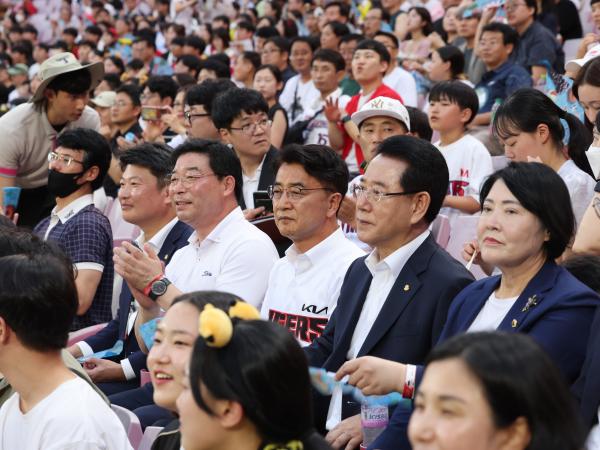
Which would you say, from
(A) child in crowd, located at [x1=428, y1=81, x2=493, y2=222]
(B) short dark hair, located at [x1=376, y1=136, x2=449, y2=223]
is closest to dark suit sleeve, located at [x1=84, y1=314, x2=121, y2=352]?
(B) short dark hair, located at [x1=376, y1=136, x2=449, y2=223]

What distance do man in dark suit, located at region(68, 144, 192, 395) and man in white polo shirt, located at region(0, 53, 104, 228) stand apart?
139 centimetres

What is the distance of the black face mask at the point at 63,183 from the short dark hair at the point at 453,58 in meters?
3.75

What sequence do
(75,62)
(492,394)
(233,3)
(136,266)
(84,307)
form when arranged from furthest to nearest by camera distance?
(233,3) → (75,62) → (84,307) → (136,266) → (492,394)

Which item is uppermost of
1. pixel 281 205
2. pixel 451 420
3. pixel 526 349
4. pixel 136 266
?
pixel 526 349

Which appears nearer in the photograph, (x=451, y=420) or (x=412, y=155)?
(x=451, y=420)

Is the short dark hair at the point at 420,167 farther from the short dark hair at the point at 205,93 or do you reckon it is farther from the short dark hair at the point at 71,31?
the short dark hair at the point at 71,31

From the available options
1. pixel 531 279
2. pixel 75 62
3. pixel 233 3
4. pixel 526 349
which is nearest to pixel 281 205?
pixel 531 279

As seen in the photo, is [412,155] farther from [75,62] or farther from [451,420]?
[75,62]

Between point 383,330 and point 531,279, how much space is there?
1.86 ft

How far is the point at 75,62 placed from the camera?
20.5 feet

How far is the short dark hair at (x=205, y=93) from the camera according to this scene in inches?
257

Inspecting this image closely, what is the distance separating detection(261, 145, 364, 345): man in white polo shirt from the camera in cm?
385

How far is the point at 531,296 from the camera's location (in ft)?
9.55

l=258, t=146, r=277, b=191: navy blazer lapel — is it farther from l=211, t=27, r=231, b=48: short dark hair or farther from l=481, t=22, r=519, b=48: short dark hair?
l=211, t=27, r=231, b=48: short dark hair
